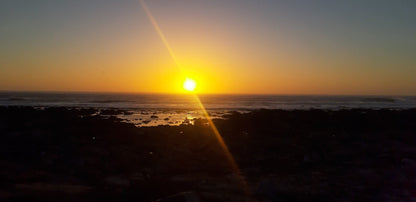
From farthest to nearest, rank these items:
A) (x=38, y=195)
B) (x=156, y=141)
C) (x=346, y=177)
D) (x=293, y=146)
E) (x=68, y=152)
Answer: (x=156, y=141), (x=293, y=146), (x=68, y=152), (x=346, y=177), (x=38, y=195)

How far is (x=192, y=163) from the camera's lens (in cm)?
1166

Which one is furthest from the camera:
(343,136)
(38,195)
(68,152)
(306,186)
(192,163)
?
(343,136)

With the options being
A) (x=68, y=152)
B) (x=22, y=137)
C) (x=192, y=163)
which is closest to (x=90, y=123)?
(x=22, y=137)

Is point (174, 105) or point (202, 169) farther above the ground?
point (174, 105)

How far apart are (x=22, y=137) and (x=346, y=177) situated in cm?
1496

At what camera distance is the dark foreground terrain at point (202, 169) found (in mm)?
8117

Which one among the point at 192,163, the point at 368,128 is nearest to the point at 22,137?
the point at 192,163

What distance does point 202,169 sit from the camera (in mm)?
10930

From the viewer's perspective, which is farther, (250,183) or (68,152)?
(68,152)

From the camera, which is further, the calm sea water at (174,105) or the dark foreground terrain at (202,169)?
the calm sea water at (174,105)

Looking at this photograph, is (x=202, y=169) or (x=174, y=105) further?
(x=174, y=105)

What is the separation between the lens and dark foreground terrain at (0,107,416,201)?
8.12m

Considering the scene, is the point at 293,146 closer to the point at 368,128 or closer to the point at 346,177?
the point at 346,177

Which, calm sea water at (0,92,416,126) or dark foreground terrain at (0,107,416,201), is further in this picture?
calm sea water at (0,92,416,126)
